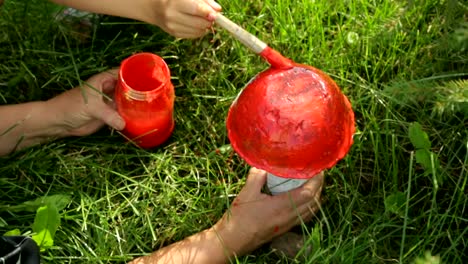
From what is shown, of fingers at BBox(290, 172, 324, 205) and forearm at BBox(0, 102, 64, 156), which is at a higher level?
fingers at BBox(290, 172, 324, 205)

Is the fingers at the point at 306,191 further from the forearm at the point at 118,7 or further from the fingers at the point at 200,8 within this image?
the forearm at the point at 118,7

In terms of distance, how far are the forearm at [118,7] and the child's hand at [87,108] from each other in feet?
0.67

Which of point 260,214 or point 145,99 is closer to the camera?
point 260,214

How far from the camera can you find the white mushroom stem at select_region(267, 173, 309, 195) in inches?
75.2

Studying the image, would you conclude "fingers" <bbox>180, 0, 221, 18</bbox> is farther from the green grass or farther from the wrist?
the wrist

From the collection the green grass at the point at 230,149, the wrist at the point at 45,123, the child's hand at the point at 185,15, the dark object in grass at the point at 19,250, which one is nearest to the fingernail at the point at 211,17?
the child's hand at the point at 185,15

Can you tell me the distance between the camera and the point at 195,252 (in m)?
1.93

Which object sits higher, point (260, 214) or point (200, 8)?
point (200, 8)

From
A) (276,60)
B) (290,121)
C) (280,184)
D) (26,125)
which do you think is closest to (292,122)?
(290,121)

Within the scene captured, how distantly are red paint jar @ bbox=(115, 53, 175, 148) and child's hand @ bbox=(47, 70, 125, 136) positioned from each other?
0.13 ft

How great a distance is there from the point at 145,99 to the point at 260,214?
0.46 meters

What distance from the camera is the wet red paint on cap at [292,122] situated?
1.64 metres

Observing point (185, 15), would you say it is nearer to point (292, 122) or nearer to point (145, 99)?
point (145, 99)

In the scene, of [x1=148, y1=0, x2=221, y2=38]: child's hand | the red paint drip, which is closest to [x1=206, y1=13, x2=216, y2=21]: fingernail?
[x1=148, y1=0, x2=221, y2=38]: child's hand
